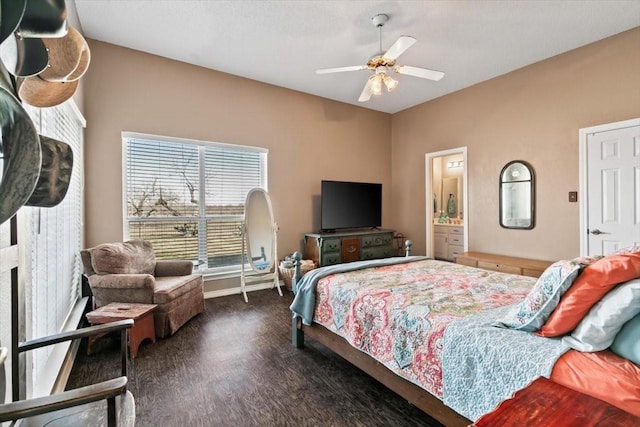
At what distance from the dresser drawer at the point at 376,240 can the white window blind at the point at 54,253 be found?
3767 mm

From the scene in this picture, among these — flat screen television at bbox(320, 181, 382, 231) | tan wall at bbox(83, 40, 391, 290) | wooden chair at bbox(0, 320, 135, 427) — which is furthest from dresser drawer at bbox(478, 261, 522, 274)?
wooden chair at bbox(0, 320, 135, 427)

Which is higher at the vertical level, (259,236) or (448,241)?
(259,236)

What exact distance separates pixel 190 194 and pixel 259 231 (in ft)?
3.38

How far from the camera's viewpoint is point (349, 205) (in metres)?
5.18

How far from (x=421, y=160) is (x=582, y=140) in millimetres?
2281

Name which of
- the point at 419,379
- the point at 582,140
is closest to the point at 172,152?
the point at 419,379

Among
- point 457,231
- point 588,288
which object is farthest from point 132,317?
point 457,231

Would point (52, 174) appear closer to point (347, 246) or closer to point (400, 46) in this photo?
point (400, 46)

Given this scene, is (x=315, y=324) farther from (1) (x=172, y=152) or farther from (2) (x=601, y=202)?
(2) (x=601, y=202)

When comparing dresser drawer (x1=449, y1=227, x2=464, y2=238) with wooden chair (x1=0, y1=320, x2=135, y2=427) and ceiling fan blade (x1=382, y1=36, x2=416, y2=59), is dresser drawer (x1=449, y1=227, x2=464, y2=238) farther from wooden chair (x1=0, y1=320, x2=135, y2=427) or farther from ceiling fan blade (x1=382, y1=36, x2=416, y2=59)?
wooden chair (x1=0, y1=320, x2=135, y2=427)

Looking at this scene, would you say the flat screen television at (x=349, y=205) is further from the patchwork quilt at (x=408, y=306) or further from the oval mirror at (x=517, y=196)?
the patchwork quilt at (x=408, y=306)

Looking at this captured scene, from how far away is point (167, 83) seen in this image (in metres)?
3.84

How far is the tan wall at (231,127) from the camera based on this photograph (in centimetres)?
348

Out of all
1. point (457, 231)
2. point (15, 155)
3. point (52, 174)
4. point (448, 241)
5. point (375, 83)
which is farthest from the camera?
point (448, 241)
